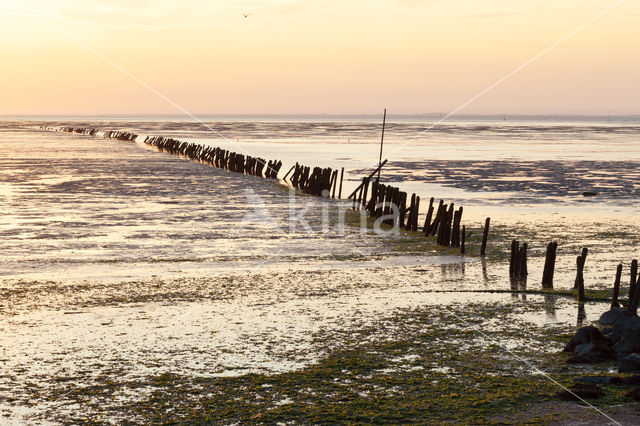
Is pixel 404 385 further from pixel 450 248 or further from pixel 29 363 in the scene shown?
pixel 450 248

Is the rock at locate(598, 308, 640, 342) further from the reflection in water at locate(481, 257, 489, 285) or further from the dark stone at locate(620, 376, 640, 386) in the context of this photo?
the reflection in water at locate(481, 257, 489, 285)

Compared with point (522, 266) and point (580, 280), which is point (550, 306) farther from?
point (522, 266)

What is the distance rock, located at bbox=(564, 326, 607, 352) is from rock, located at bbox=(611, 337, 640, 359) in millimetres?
203

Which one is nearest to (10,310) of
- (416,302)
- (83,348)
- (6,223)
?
(83,348)

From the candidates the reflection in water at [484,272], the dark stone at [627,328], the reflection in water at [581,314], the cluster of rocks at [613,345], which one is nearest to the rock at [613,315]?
the reflection in water at [581,314]

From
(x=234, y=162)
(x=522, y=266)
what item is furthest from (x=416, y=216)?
(x=234, y=162)

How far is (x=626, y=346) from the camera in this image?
9.34m

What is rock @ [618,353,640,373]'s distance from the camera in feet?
28.7

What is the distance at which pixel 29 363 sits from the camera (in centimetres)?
→ 902

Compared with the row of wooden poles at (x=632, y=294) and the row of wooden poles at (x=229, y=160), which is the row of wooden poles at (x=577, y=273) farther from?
the row of wooden poles at (x=229, y=160)

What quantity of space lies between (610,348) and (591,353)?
364 mm

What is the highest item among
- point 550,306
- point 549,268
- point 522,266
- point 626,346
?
point 549,268

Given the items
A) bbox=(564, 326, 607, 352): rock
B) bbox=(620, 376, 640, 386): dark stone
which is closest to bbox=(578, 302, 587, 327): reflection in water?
bbox=(564, 326, 607, 352): rock

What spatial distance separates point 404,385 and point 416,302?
399 cm
